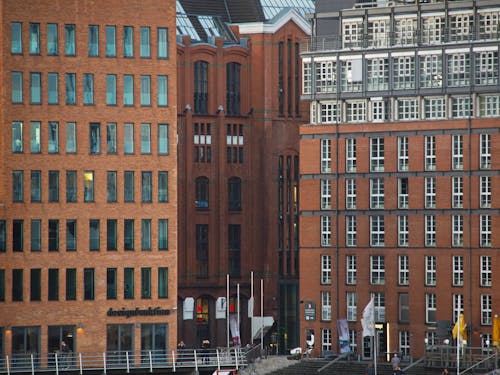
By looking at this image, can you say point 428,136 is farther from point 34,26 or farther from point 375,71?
point 34,26

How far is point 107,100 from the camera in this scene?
513ft

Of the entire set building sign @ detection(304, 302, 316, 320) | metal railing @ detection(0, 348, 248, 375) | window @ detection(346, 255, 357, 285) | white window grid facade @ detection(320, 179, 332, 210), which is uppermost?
white window grid facade @ detection(320, 179, 332, 210)

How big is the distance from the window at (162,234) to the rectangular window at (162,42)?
1231 centimetres

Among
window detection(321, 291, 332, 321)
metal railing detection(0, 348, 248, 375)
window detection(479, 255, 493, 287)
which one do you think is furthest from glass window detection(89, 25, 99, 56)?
window detection(479, 255, 493, 287)

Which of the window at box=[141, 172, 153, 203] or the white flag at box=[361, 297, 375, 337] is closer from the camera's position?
the window at box=[141, 172, 153, 203]

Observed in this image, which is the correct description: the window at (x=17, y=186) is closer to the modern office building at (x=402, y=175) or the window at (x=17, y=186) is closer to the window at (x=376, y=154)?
the modern office building at (x=402, y=175)

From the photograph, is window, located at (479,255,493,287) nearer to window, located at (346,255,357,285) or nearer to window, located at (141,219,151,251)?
window, located at (346,255,357,285)

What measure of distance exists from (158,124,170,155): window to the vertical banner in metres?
23.6

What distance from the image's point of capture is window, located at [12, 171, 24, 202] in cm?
15425

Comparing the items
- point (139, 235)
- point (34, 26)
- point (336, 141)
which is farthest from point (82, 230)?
point (336, 141)

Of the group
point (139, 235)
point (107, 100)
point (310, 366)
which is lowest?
point (310, 366)

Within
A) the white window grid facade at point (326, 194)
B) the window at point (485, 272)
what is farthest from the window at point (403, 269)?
the white window grid facade at point (326, 194)

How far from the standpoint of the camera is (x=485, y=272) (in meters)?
169

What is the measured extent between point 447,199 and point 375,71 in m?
12.8
